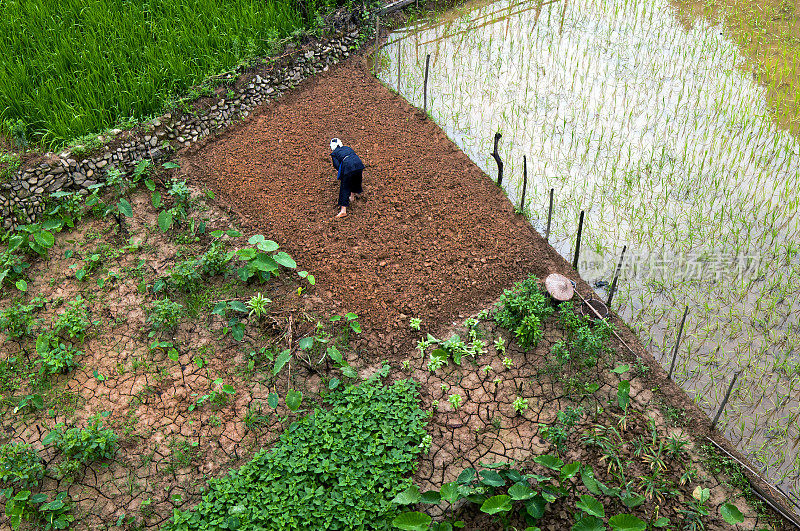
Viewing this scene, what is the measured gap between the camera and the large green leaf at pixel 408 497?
405 centimetres

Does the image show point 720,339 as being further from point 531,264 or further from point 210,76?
point 210,76

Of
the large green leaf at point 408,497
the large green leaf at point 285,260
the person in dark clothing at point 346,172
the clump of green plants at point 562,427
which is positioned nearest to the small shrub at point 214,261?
the large green leaf at point 285,260

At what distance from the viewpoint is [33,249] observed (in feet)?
19.9

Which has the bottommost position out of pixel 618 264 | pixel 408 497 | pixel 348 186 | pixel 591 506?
pixel 408 497

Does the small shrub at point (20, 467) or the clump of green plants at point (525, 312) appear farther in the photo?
the clump of green plants at point (525, 312)

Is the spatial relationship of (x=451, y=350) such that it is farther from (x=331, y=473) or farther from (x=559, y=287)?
(x=331, y=473)

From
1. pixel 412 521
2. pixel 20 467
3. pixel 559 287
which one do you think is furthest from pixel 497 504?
pixel 20 467

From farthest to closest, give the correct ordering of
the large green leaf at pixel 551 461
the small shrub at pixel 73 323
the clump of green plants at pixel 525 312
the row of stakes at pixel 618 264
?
1. the small shrub at pixel 73 323
2. the clump of green plants at pixel 525 312
3. the row of stakes at pixel 618 264
4. the large green leaf at pixel 551 461

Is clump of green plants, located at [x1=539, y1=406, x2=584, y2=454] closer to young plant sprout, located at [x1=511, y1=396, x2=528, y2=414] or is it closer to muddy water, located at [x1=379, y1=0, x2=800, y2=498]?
young plant sprout, located at [x1=511, y1=396, x2=528, y2=414]

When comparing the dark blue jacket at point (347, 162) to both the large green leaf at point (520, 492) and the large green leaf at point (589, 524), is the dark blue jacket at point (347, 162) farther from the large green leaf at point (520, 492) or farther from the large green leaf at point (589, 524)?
the large green leaf at point (589, 524)

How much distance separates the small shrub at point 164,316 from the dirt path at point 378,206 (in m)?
1.28

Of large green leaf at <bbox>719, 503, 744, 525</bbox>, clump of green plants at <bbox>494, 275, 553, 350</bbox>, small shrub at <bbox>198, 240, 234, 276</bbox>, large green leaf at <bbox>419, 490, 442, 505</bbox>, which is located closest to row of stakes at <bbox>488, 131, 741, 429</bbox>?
clump of green plants at <bbox>494, 275, 553, 350</bbox>

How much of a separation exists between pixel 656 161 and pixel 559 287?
2.46m

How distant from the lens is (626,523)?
3896 mm
